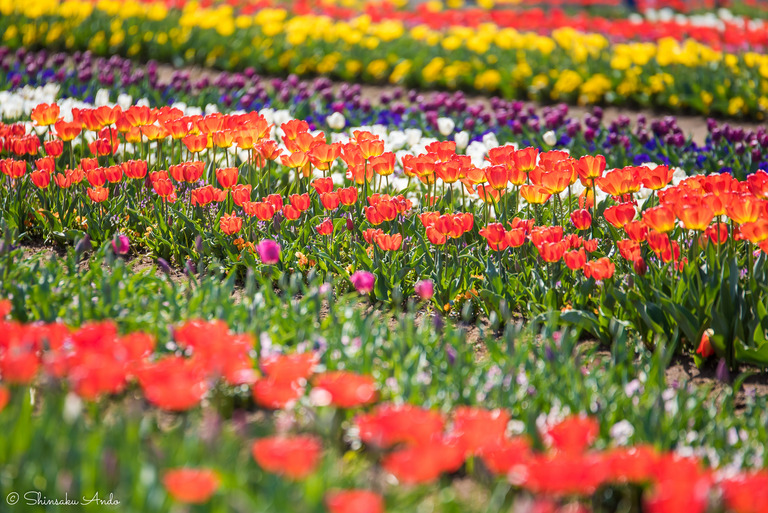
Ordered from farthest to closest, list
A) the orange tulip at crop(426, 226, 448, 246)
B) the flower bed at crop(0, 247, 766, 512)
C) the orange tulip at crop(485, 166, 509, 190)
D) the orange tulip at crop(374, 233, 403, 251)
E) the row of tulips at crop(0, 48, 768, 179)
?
the row of tulips at crop(0, 48, 768, 179) → the orange tulip at crop(485, 166, 509, 190) → the orange tulip at crop(426, 226, 448, 246) → the orange tulip at crop(374, 233, 403, 251) → the flower bed at crop(0, 247, 766, 512)

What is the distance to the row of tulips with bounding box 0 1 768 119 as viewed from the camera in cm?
821

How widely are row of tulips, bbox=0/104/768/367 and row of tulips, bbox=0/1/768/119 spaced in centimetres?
450

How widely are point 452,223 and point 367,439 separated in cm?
150

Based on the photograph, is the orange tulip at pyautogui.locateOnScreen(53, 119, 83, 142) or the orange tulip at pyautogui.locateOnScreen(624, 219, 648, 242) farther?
the orange tulip at pyautogui.locateOnScreen(53, 119, 83, 142)

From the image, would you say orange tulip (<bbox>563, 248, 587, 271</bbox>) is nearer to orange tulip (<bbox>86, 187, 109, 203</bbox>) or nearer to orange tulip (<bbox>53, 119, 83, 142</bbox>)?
orange tulip (<bbox>86, 187, 109, 203</bbox>)

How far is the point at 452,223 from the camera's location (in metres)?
3.19

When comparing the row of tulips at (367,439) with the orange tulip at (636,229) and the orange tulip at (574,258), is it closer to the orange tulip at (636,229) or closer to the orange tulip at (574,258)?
the orange tulip at (574,258)

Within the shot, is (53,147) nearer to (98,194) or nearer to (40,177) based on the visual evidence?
(40,177)

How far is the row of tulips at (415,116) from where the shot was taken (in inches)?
209

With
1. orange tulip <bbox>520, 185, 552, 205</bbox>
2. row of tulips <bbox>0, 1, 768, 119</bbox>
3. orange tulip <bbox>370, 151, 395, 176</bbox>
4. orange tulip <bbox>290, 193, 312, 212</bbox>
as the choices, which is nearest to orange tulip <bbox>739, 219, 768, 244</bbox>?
orange tulip <bbox>520, 185, 552, 205</bbox>

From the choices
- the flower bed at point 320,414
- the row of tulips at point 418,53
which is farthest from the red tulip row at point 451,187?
the row of tulips at point 418,53

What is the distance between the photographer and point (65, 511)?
157 cm

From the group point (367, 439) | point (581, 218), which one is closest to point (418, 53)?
point (581, 218)

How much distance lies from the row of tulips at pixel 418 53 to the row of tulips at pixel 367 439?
6.78m
